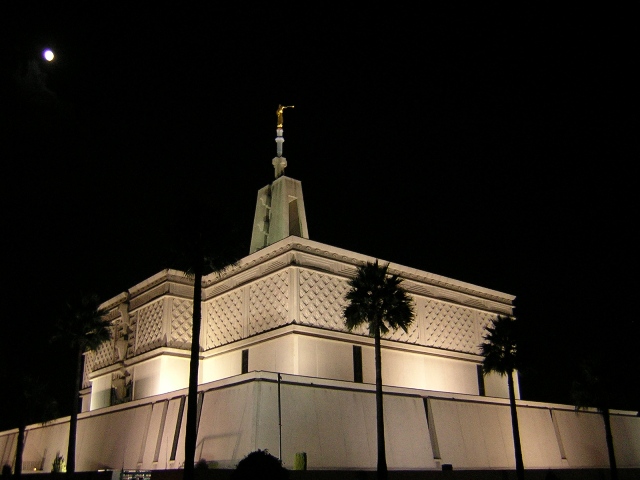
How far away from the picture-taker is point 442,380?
38.8 meters

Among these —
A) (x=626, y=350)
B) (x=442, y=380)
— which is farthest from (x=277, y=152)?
(x=626, y=350)

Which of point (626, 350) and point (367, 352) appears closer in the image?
point (367, 352)

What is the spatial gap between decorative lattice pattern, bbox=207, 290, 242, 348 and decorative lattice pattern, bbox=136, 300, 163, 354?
2.88 meters

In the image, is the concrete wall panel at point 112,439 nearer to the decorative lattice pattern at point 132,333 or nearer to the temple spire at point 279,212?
the decorative lattice pattern at point 132,333

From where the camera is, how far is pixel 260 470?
331 inches

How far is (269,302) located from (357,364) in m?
5.65

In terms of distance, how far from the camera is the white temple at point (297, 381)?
27922mm

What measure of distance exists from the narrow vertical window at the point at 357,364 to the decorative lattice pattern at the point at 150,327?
11090 millimetres

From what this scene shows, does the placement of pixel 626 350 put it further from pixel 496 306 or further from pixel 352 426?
pixel 352 426

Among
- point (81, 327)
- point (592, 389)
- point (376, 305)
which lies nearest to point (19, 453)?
point (81, 327)

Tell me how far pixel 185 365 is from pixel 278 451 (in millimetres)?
13326

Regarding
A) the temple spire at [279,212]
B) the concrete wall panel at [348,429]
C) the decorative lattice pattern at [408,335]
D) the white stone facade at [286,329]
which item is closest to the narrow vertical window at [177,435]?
the concrete wall panel at [348,429]

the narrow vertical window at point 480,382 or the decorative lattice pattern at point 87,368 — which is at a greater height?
the decorative lattice pattern at point 87,368

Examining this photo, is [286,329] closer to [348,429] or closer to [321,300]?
[321,300]
